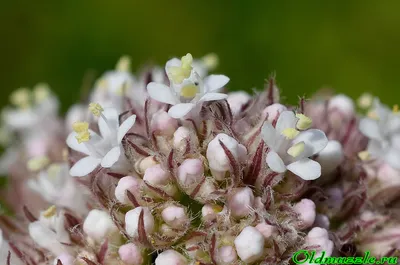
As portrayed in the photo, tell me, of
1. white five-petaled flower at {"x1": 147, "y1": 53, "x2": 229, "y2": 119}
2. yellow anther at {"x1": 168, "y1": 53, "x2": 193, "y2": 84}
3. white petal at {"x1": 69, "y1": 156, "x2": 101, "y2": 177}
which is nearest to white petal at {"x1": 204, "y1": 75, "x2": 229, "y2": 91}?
white five-petaled flower at {"x1": 147, "y1": 53, "x2": 229, "y2": 119}

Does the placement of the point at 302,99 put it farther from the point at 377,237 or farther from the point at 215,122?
the point at 377,237

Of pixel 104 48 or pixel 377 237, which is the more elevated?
pixel 104 48

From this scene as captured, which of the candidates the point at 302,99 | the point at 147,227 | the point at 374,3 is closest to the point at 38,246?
the point at 147,227

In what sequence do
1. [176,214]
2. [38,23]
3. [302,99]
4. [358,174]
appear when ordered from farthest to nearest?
1. [38,23]
2. [358,174]
3. [302,99]
4. [176,214]

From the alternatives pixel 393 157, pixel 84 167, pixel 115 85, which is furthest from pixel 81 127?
pixel 393 157

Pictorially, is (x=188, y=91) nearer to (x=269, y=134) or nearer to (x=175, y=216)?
(x=269, y=134)
